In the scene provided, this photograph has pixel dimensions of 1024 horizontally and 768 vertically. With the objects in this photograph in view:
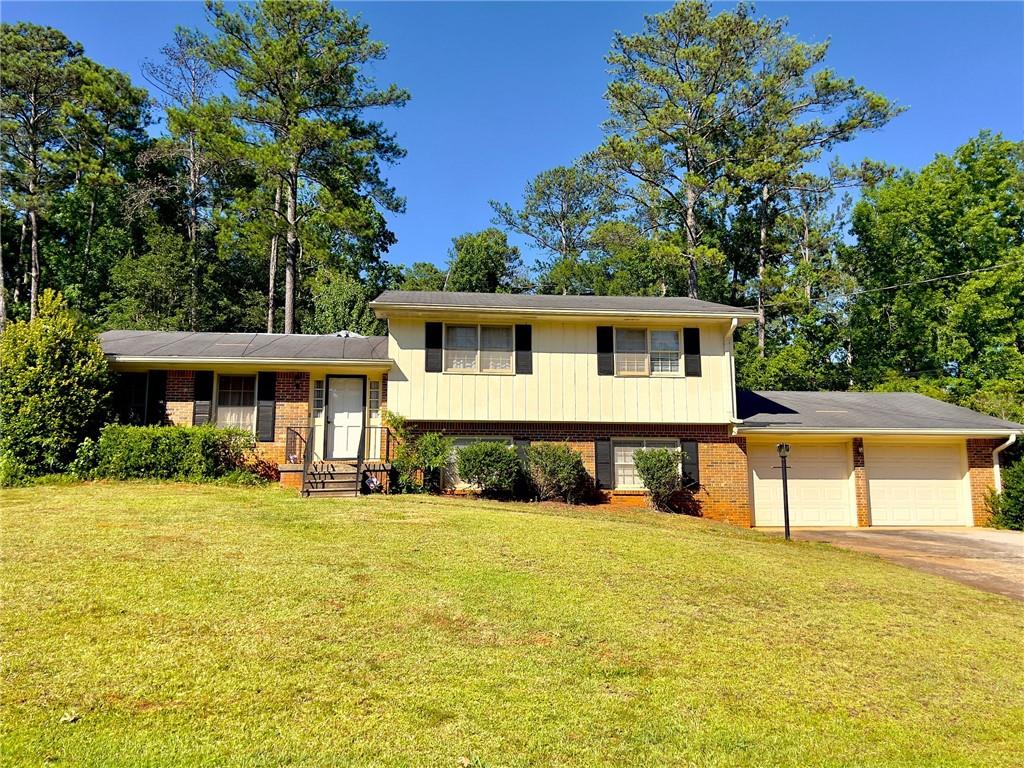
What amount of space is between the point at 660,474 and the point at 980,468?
8.02 meters

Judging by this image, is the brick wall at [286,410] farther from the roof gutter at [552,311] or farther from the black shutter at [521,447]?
the black shutter at [521,447]

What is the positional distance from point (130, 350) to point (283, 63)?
15.6 meters

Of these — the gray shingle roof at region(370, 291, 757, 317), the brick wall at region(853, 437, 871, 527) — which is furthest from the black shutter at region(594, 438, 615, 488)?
the brick wall at region(853, 437, 871, 527)

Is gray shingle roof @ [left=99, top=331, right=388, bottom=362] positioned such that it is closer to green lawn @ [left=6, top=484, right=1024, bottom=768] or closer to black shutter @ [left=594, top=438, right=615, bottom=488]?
black shutter @ [left=594, top=438, right=615, bottom=488]

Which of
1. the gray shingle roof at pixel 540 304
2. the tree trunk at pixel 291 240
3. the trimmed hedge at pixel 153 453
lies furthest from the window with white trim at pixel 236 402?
the tree trunk at pixel 291 240

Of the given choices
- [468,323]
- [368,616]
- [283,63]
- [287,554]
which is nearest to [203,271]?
[283,63]

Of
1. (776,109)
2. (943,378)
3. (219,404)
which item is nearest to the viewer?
(219,404)

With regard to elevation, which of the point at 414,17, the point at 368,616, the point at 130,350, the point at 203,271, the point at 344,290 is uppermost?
the point at 414,17

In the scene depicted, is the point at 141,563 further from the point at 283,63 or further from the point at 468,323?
the point at 283,63

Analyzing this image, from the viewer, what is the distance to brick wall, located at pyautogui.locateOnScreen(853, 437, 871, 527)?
14250 millimetres

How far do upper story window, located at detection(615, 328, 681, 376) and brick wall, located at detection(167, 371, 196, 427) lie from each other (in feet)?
31.5

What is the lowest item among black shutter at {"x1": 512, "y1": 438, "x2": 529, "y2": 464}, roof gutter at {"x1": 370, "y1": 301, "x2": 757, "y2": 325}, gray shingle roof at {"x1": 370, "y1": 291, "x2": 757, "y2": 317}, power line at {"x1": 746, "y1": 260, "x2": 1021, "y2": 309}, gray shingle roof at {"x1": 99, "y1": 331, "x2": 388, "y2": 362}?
black shutter at {"x1": 512, "y1": 438, "x2": 529, "y2": 464}

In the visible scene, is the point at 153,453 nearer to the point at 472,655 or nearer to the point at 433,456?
the point at 433,456

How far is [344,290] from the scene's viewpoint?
22.4 m
